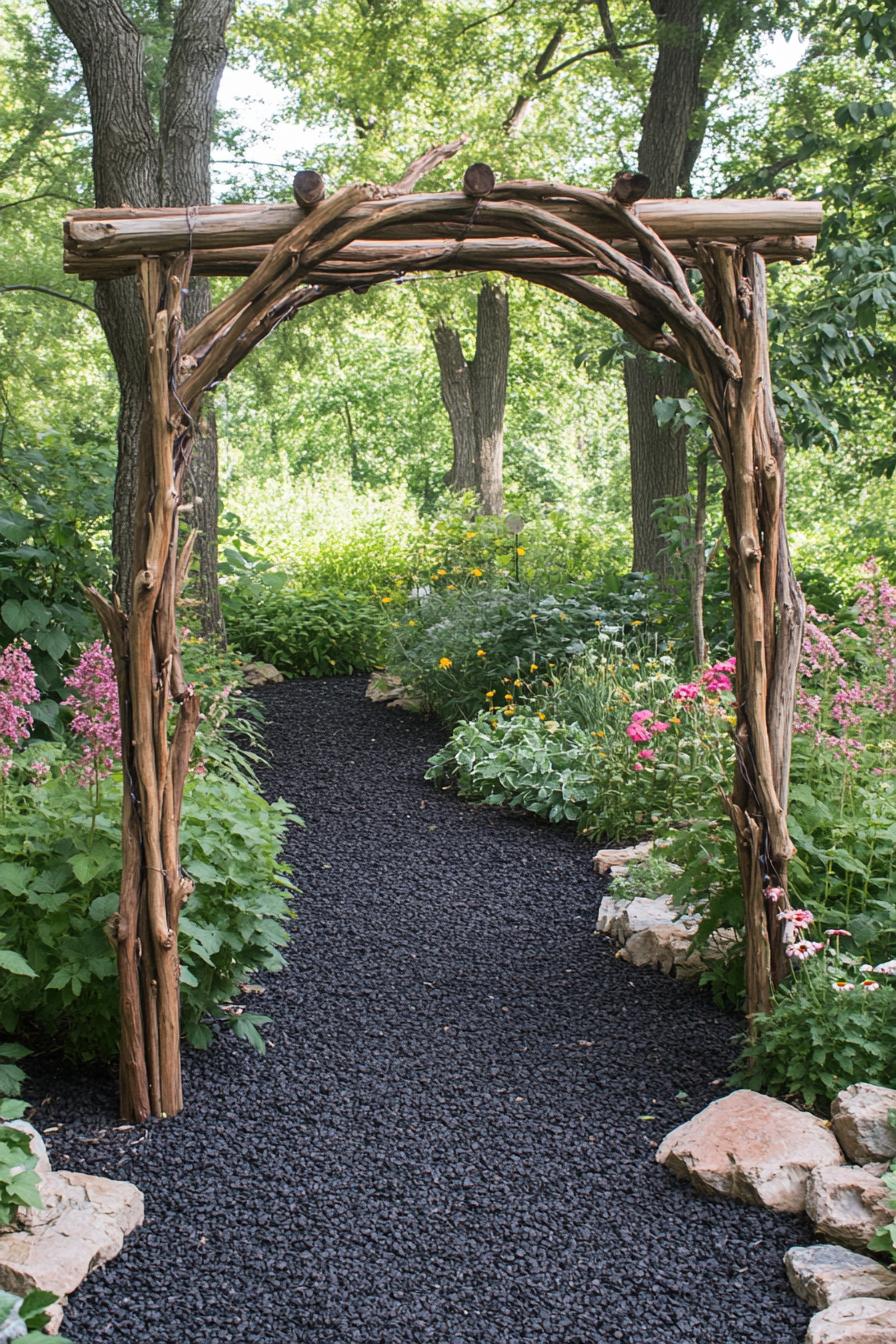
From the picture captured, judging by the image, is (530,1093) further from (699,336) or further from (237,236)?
(237,236)

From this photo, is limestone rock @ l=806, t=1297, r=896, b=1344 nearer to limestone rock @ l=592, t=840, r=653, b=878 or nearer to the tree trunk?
limestone rock @ l=592, t=840, r=653, b=878

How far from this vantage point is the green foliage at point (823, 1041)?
2.93 m

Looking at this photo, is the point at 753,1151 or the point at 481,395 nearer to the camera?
the point at 753,1151

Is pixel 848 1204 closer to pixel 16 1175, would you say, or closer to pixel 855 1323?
pixel 855 1323

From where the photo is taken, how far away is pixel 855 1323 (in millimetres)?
2213

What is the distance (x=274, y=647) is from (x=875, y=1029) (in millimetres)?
6590

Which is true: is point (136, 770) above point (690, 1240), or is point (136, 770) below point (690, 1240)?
above

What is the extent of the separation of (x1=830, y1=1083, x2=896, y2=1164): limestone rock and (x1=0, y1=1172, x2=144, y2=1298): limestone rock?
64.5 inches

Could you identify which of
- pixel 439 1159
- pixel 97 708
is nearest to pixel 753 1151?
pixel 439 1159

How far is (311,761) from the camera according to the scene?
6637 millimetres

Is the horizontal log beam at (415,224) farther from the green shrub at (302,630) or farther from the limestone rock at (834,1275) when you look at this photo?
the green shrub at (302,630)

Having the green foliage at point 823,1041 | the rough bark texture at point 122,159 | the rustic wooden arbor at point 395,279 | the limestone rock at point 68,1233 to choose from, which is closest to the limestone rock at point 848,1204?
the green foliage at point 823,1041

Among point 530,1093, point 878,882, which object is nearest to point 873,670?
point 878,882

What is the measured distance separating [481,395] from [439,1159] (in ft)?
40.1
